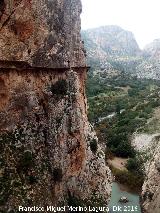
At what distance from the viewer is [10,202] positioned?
1264 inches

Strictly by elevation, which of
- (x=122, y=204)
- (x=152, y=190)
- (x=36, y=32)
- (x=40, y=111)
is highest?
(x=36, y=32)

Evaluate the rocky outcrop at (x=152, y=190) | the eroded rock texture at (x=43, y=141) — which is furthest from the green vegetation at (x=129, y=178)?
the eroded rock texture at (x=43, y=141)

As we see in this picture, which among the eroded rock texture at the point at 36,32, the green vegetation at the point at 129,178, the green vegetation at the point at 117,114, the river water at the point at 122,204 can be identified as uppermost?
the eroded rock texture at the point at 36,32

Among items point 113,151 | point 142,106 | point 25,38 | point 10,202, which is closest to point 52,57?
point 25,38

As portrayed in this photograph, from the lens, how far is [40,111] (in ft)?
122

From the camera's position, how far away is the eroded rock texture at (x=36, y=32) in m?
35.1

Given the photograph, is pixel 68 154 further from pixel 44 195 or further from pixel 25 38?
pixel 25 38

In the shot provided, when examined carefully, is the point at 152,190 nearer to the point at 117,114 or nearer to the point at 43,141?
the point at 43,141

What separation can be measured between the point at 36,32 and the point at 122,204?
30.1m

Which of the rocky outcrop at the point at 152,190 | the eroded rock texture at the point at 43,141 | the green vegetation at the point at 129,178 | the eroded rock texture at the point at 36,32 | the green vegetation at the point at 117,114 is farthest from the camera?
the green vegetation at the point at 117,114

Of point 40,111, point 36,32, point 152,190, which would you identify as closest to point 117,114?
point 152,190

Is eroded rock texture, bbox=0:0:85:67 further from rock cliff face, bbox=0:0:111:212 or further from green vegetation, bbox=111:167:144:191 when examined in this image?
green vegetation, bbox=111:167:144:191

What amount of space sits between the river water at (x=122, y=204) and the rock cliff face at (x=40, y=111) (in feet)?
44.5

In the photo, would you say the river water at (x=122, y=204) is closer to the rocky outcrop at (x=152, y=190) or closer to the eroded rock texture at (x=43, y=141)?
the rocky outcrop at (x=152, y=190)
